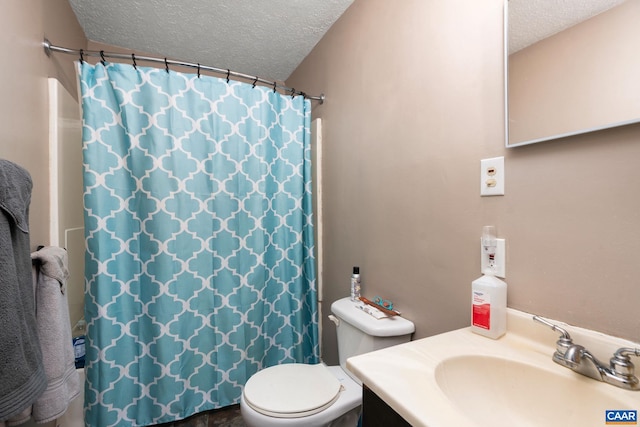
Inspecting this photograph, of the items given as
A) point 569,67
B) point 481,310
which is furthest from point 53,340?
point 569,67

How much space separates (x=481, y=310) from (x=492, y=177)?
0.40m

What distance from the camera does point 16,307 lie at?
2.30 feet

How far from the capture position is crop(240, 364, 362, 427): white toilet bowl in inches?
39.3

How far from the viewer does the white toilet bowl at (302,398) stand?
3.27 feet

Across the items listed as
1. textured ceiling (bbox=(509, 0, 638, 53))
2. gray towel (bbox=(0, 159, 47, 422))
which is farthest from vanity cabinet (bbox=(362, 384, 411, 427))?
textured ceiling (bbox=(509, 0, 638, 53))

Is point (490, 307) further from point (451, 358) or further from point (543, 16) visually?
point (543, 16)

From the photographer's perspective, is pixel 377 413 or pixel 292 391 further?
pixel 292 391

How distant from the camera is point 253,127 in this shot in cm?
163

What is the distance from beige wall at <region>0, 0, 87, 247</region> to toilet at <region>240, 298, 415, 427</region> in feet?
3.64

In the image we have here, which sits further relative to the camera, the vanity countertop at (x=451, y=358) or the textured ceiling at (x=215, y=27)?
the textured ceiling at (x=215, y=27)

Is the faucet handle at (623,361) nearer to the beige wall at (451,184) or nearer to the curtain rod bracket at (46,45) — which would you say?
the beige wall at (451,184)

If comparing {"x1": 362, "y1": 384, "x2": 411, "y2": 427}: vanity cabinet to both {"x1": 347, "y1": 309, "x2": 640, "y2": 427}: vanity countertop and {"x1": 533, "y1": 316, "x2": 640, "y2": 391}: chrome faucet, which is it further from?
{"x1": 533, "y1": 316, "x2": 640, "y2": 391}: chrome faucet

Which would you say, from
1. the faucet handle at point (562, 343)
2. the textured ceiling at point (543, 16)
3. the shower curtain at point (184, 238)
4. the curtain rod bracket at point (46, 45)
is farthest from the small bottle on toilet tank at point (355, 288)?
the curtain rod bracket at point (46, 45)

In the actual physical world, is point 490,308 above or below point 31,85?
below
